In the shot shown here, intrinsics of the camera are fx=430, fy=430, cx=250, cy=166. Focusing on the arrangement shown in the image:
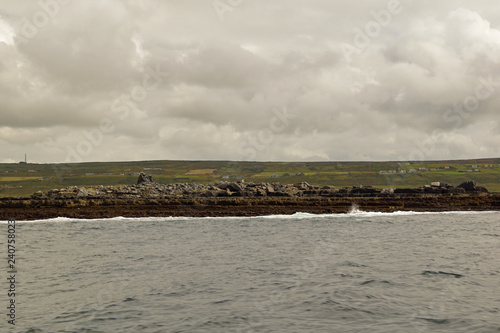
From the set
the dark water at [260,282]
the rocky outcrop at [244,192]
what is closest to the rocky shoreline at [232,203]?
the rocky outcrop at [244,192]

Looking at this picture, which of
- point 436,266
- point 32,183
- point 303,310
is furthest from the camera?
point 32,183

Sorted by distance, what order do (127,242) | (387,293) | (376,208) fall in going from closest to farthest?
(387,293) → (127,242) → (376,208)

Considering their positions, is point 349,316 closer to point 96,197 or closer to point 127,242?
point 127,242

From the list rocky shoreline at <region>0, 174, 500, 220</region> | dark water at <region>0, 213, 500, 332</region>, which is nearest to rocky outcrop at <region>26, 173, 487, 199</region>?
rocky shoreline at <region>0, 174, 500, 220</region>

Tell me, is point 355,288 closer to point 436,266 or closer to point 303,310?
point 303,310

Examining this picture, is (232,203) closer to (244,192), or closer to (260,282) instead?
(244,192)

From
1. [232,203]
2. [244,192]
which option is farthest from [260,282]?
[244,192]

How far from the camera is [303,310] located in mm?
14047

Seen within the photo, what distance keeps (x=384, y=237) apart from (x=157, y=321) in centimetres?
2312

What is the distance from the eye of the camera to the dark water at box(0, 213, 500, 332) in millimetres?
12945

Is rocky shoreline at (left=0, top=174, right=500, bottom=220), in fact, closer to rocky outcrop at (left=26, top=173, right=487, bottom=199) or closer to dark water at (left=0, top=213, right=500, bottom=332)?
rocky outcrop at (left=26, top=173, right=487, bottom=199)

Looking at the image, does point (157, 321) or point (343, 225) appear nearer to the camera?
point (157, 321)

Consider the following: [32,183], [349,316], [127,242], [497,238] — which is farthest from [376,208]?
[32,183]

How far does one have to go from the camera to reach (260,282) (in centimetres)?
1798
